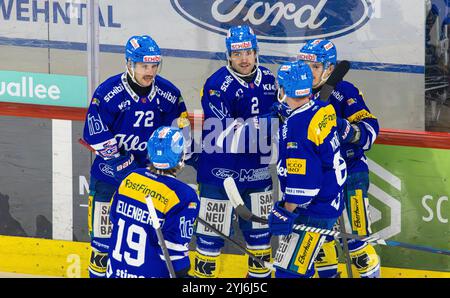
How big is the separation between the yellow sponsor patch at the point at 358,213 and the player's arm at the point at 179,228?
1475 millimetres

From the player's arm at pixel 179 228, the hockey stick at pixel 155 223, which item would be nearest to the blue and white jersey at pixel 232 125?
the player's arm at pixel 179 228

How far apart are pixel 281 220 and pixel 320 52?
1.10m

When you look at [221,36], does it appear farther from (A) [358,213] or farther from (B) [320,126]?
(B) [320,126]

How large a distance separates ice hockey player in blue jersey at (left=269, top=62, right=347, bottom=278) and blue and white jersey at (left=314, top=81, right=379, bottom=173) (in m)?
0.55

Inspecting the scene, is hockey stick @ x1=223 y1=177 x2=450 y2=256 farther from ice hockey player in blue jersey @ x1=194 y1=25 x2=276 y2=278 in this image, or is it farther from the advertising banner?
the advertising banner

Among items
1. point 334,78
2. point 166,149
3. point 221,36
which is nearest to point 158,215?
point 166,149

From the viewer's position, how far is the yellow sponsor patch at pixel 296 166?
6.39 m

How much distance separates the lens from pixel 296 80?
6453 mm

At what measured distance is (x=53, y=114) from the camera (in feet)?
25.8

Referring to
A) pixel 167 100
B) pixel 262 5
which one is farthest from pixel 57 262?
pixel 262 5

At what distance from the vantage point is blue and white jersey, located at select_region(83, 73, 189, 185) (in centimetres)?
705

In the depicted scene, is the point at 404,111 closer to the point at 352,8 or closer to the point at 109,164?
the point at 352,8

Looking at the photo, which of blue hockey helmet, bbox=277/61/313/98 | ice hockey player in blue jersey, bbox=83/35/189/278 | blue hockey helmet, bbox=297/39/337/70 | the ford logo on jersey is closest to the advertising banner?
ice hockey player in blue jersey, bbox=83/35/189/278

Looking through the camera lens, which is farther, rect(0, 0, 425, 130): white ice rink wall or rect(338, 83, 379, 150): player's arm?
rect(0, 0, 425, 130): white ice rink wall
